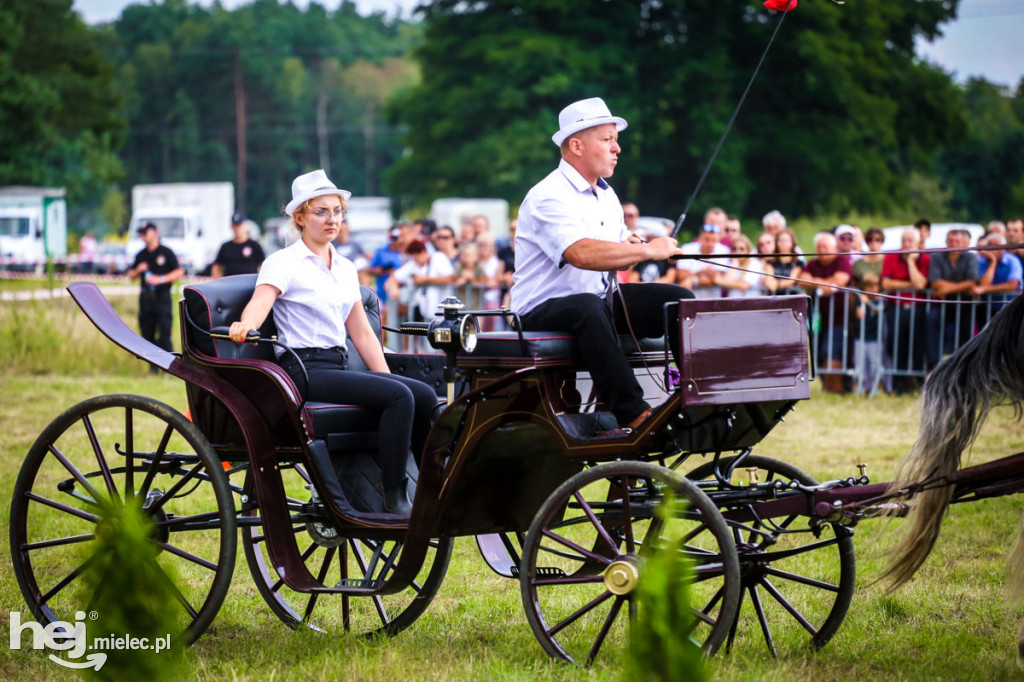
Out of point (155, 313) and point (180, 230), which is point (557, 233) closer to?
point (155, 313)

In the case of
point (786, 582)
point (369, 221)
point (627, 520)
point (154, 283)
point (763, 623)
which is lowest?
point (786, 582)

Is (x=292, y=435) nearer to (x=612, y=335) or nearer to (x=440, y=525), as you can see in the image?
(x=440, y=525)

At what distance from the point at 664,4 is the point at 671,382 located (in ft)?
117

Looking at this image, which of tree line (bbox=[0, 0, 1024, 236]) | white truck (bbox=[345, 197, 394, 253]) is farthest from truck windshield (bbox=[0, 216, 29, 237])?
white truck (bbox=[345, 197, 394, 253])

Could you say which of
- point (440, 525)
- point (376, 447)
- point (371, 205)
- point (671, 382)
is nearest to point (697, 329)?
point (671, 382)

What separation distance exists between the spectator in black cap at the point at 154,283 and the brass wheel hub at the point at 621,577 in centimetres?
1141

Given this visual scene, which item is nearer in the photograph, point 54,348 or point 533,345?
point 533,345

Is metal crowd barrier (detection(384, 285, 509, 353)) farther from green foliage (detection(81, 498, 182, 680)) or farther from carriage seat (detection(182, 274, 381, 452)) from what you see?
green foliage (detection(81, 498, 182, 680))

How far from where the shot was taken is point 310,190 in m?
5.34

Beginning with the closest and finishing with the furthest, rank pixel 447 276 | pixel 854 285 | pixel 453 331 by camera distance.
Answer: pixel 453 331, pixel 854 285, pixel 447 276

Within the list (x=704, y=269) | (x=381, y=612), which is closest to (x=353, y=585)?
(x=381, y=612)

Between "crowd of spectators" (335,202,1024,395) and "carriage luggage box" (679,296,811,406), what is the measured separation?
7475 mm

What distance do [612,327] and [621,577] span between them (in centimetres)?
88

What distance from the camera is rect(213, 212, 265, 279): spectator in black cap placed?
14.3 metres
